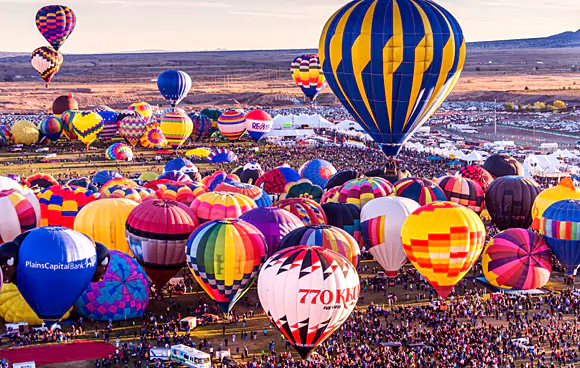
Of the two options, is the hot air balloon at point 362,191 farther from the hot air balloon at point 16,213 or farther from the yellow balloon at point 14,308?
the yellow balloon at point 14,308

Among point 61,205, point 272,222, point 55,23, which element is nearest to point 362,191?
point 272,222

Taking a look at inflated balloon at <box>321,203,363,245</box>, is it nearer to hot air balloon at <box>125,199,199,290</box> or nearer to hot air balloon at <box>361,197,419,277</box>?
hot air balloon at <box>361,197,419,277</box>

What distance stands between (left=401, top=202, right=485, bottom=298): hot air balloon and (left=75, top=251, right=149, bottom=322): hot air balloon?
23.0ft

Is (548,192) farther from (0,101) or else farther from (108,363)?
(0,101)

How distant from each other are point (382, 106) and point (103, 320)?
1254cm

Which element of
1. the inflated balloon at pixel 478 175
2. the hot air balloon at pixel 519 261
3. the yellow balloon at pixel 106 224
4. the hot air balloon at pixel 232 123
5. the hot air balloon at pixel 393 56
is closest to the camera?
the hot air balloon at pixel 519 261

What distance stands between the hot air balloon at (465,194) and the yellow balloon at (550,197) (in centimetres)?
241

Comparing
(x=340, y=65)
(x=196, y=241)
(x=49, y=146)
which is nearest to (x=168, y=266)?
(x=196, y=241)

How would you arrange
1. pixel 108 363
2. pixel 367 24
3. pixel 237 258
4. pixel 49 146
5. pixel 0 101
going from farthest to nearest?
1. pixel 0 101
2. pixel 49 146
3. pixel 367 24
4. pixel 237 258
5. pixel 108 363

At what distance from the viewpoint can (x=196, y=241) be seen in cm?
2016

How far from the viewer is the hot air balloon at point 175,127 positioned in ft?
156

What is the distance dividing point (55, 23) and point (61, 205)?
38140 millimetres

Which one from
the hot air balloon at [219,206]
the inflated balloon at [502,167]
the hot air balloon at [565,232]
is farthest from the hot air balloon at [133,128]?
the hot air balloon at [565,232]

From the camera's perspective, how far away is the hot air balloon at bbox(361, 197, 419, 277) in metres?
22.9
